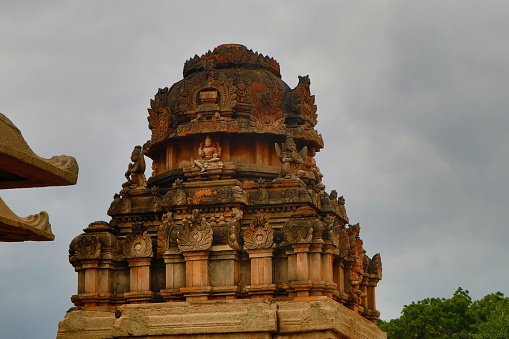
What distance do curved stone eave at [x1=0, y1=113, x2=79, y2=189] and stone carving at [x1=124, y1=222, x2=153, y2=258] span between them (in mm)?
12176

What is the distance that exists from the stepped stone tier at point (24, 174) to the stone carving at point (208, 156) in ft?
41.3

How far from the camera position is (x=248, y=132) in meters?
24.1

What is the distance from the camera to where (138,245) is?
23609 millimetres

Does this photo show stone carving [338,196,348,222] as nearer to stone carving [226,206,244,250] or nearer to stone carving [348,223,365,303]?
stone carving [348,223,365,303]

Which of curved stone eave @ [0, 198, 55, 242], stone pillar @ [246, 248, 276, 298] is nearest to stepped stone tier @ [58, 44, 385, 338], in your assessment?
stone pillar @ [246, 248, 276, 298]

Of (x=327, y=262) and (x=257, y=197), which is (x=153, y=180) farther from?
(x=327, y=262)

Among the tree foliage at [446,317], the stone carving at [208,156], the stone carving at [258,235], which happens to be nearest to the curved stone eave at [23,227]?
the stone carving at [258,235]

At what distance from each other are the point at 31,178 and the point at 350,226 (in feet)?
49.5

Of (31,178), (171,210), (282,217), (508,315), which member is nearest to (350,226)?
(282,217)

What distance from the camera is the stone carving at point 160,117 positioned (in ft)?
82.1

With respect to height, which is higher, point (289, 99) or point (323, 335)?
point (289, 99)

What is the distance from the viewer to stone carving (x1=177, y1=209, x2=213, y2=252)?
2273 centimetres

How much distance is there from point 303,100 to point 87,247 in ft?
18.4

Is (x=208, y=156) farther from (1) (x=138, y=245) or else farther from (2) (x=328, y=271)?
(2) (x=328, y=271)
